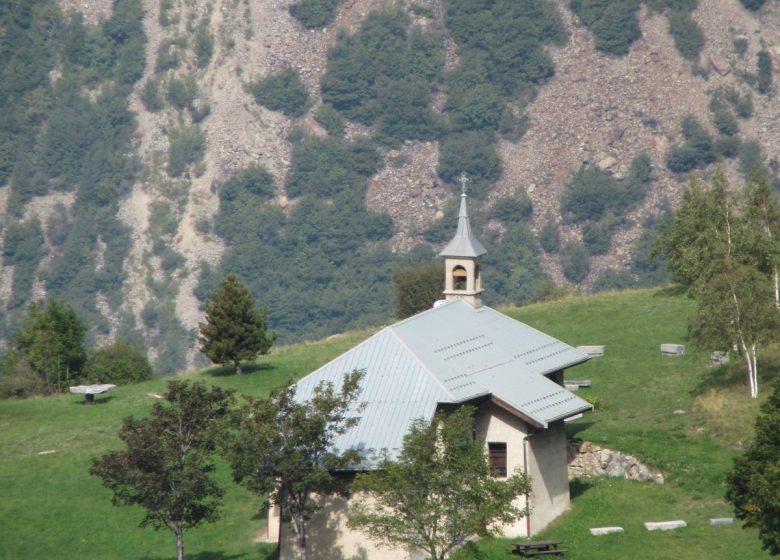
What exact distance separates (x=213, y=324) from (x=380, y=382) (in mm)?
24136

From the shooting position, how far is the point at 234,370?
89688mm

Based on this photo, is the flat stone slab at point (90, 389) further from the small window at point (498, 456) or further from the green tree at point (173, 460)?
the small window at point (498, 456)

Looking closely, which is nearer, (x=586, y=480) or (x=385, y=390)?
(x=385, y=390)

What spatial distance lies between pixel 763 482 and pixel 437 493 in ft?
32.9

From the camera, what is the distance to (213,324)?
86.9 meters

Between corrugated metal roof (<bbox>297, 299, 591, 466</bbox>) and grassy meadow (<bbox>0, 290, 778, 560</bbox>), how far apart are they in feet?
14.3

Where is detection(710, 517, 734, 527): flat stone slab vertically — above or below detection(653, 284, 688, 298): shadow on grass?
below

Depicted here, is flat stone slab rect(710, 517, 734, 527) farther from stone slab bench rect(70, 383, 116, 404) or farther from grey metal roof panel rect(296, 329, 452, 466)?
stone slab bench rect(70, 383, 116, 404)

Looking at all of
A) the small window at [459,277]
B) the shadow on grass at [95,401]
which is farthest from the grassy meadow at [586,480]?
the small window at [459,277]

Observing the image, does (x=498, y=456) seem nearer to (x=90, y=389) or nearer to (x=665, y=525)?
(x=665, y=525)

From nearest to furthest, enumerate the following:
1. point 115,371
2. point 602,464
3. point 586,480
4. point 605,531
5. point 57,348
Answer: point 605,531 → point 586,480 → point 602,464 → point 57,348 → point 115,371

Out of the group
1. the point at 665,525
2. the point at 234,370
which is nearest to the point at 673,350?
the point at 234,370

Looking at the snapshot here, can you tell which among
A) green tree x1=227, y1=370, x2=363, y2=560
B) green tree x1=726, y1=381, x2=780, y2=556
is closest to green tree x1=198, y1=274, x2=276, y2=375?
green tree x1=227, y1=370, x2=363, y2=560

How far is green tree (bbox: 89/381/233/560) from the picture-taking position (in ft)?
190
